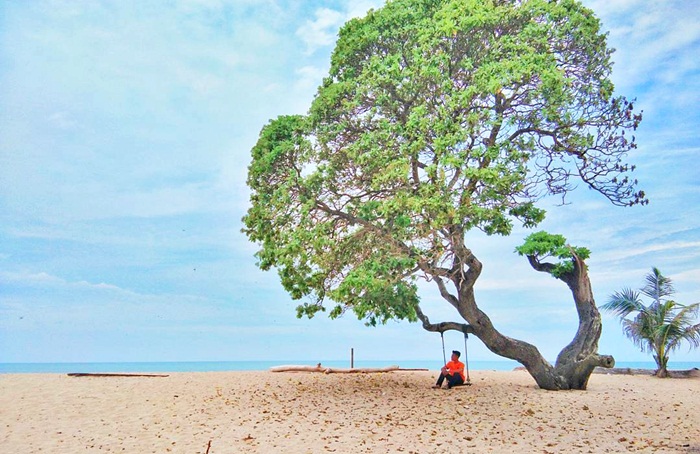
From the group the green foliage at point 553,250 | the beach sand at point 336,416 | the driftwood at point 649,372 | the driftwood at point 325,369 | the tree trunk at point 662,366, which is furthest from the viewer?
the driftwood at point 649,372

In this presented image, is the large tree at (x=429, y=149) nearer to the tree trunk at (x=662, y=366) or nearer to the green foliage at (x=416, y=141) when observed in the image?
the green foliage at (x=416, y=141)

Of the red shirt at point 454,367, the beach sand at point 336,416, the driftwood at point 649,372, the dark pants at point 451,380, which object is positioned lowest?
the beach sand at point 336,416

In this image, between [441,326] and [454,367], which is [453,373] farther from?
[441,326]

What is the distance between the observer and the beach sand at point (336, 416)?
9.81 m

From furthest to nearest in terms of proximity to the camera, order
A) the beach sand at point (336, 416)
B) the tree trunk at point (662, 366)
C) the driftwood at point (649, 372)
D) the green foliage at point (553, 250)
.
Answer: the driftwood at point (649, 372)
the tree trunk at point (662, 366)
the green foliage at point (553, 250)
the beach sand at point (336, 416)

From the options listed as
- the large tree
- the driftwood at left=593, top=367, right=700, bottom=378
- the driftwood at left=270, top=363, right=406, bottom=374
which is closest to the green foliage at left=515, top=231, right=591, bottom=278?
the large tree

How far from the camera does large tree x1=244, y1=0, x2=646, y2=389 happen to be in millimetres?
12328

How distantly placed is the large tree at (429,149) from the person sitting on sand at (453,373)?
1199mm

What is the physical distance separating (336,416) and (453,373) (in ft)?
14.0

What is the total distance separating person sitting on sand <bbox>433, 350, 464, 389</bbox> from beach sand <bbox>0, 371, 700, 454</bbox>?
1.17 feet

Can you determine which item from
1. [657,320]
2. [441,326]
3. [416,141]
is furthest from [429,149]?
[657,320]

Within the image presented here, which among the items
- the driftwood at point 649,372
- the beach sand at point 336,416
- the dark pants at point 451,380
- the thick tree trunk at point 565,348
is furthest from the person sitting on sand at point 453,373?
the driftwood at point 649,372

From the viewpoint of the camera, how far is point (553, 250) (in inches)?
570

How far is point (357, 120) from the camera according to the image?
1374cm
